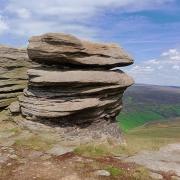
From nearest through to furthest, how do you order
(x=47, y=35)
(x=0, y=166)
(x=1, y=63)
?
(x=0, y=166), (x=47, y=35), (x=1, y=63)

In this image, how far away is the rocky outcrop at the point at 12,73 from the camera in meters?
40.5

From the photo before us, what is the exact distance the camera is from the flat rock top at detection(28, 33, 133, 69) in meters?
33.8

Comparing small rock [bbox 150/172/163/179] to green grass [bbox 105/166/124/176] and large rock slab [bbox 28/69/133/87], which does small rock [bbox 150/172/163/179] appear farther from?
large rock slab [bbox 28/69/133/87]

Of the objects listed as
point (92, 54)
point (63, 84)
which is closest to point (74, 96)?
point (63, 84)

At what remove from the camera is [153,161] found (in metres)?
29.3

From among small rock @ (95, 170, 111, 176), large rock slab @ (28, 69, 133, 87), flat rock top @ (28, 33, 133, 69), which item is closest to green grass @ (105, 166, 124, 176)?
small rock @ (95, 170, 111, 176)

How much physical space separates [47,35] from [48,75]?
388 centimetres

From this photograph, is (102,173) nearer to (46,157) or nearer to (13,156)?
(46,157)

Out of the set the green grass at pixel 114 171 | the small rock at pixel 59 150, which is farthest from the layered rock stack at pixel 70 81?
the green grass at pixel 114 171

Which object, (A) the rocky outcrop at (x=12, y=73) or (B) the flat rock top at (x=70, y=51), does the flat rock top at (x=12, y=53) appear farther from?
(B) the flat rock top at (x=70, y=51)

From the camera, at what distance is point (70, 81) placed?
33656mm

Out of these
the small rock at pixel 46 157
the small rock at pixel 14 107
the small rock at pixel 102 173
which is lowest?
the small rock at pixel 102 173

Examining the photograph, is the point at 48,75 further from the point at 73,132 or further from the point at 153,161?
the point at 153,161

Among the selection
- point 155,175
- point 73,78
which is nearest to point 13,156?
point 73,78
